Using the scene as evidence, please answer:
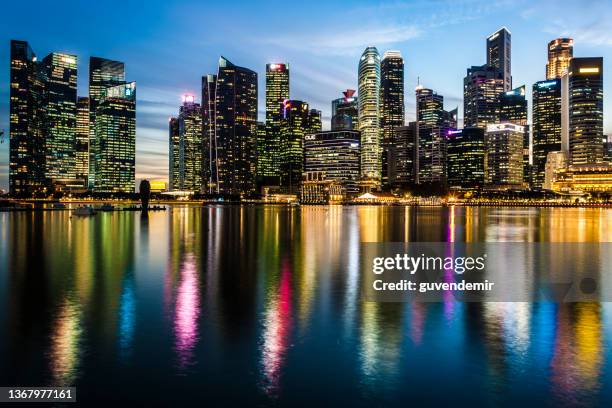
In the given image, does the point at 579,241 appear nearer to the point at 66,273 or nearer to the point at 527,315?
the point at 527,315

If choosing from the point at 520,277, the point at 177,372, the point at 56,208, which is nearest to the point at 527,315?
the point at 520,277

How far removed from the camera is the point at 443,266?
34344 millimetres

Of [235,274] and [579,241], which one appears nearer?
[235,274]

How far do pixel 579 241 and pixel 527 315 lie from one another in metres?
36.7

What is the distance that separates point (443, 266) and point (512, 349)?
18.4m

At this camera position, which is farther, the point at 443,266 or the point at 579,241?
the point at 579,241

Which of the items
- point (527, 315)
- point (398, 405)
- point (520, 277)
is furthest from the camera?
point (520, 277)

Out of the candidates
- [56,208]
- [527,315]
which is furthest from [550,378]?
[56,208]

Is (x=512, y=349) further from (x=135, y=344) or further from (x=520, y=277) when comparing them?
(x=520, y=277)

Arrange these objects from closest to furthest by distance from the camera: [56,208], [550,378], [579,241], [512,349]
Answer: [550,378] < [512,349] < [579,241] < [56,208]

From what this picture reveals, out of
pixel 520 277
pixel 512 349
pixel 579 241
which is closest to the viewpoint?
pixel 512 349

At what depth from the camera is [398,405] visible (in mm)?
12055

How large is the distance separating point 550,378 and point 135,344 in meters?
11.7

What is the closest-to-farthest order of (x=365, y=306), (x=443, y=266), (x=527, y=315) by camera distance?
(x=527, y=315) → (x=365, y=306) → (x=443, y=266)
